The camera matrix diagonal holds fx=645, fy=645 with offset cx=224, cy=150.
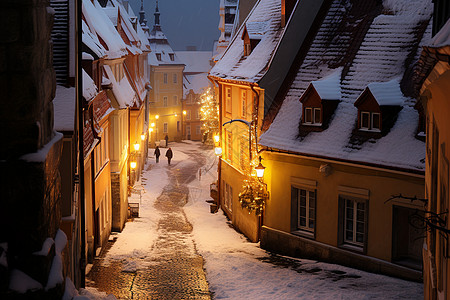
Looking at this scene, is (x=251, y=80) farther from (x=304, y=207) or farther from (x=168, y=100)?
(x=168, y=100)

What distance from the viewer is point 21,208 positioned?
205 inches

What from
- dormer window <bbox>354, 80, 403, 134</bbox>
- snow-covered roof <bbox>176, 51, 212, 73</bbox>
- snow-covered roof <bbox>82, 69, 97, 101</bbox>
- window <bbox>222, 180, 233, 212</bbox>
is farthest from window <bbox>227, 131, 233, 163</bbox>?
snow-covered roof <bbox>176, 51, 212, 73</bbox>

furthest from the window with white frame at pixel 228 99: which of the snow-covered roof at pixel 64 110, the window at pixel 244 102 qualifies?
the snow-covered roof at pixel 64 110

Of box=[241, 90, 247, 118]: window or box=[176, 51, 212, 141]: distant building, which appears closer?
box=[241, 90, 247, 118]: window

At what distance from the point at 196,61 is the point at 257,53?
57.1 meters

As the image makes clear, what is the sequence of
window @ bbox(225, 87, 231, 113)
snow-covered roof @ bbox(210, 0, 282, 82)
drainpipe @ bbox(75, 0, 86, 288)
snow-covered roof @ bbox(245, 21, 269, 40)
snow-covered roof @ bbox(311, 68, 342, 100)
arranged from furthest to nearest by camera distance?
window @ bbox(225, 87, 231, 113) → snow-covered roof @ bbox(245, 21, 269, 40) → snow-covered roof @ bbox(210, 0, 282, 82) → snow-covered roof @ bbox(311, 68, 342, 100) → drainpipe @ bbox(75, 0, 86, 288)

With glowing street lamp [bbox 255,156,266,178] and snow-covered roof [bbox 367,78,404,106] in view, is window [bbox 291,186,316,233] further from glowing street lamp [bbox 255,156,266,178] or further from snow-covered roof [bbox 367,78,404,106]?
snow-covered roof [bbox 367,78,404,106]

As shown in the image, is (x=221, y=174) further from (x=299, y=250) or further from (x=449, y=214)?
(x=449, y=214)

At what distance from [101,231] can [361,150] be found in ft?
30.8

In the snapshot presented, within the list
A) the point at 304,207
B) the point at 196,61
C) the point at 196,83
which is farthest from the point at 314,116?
the point at 196,61

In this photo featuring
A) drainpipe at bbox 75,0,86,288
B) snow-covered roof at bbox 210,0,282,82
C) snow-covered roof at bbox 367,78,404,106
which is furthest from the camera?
snow-covered roof at bbox 210,0,282,82

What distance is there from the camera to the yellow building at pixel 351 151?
54.3ft

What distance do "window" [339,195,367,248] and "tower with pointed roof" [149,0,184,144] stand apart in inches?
1856

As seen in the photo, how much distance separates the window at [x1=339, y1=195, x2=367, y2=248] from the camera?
697 inches
